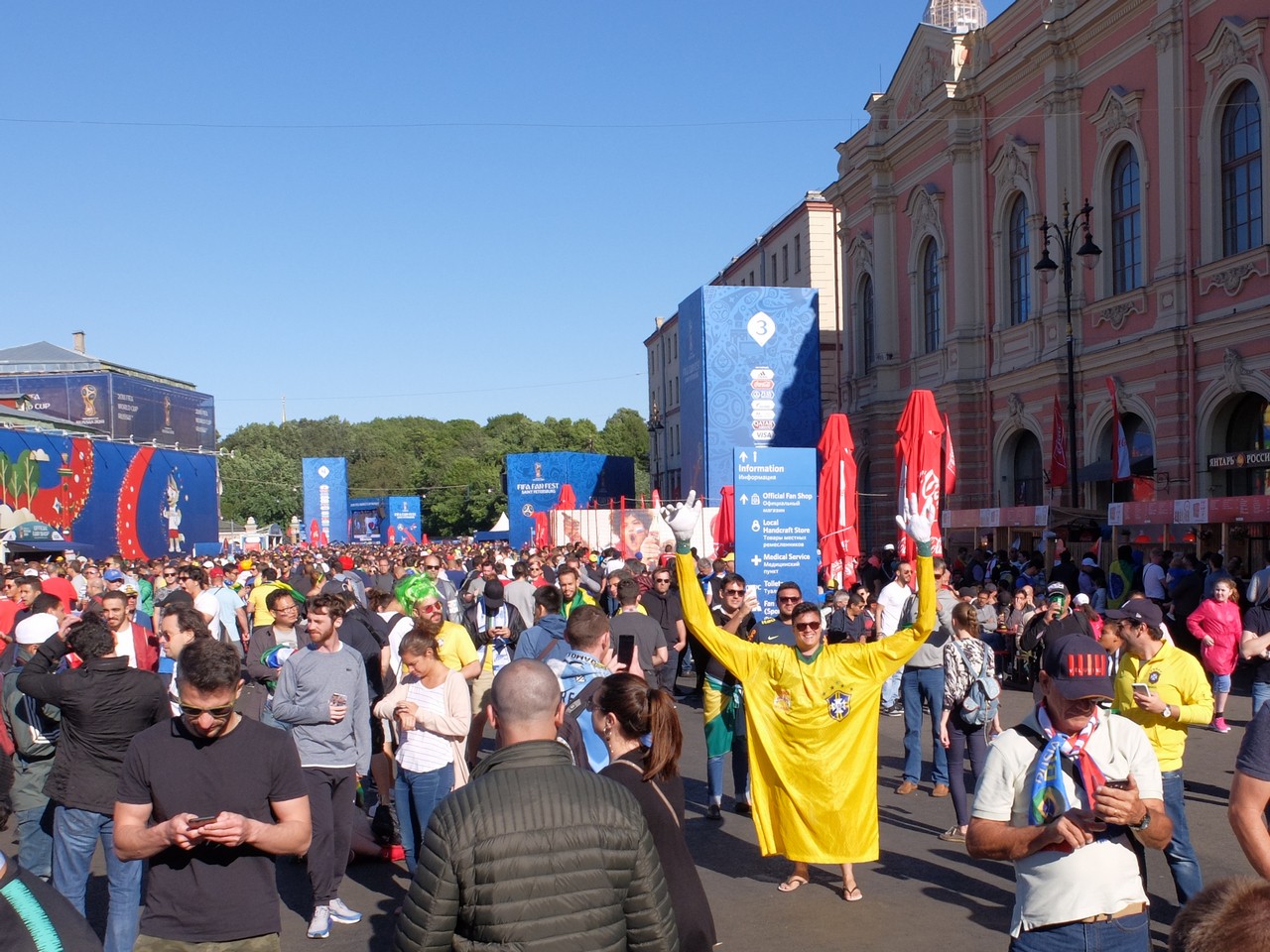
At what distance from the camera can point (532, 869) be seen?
3.25 meters

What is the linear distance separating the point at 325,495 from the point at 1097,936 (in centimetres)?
5611

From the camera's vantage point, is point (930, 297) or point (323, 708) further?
point (930, 297)

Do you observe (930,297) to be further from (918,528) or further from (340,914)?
(340,914)

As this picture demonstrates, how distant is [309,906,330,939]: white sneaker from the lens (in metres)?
6.95

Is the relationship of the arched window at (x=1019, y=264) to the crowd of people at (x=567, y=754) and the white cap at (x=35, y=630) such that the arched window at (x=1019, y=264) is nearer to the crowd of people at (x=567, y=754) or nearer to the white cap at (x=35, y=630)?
the crowd of people at (x=567, y=754)

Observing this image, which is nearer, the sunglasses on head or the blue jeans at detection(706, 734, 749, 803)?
the sunglasses on head

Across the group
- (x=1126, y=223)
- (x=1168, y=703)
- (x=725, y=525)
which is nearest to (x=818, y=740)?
(x=1168, y=703)

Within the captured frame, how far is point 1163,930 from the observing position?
6691mm

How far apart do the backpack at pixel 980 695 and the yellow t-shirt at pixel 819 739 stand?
202 cm

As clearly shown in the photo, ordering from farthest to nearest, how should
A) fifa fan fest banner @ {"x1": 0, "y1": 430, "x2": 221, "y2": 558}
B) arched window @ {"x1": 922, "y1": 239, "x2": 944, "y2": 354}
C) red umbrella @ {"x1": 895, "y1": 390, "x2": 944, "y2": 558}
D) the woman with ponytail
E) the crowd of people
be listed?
fifa fan fest banner @ {"x1": 0, "y1": 430, "x2": 221, "y2": 558}, arched window @ {"x1": 922, "y1": 239, "x2": 944, "y2": 354}, red umbrella @ {"x1": 895, "y1": 390, "x2": 944, "y2": 558}, the woman with ponytail, the crowd of people

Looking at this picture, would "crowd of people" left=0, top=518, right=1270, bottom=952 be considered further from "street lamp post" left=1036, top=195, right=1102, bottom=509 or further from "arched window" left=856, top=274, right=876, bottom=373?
"arched window" left=856, top=274, right=876, bottom=373

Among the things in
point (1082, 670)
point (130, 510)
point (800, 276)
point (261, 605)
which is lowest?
point (261, 605)

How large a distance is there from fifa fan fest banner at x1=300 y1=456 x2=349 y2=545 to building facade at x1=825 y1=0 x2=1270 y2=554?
25436 mm

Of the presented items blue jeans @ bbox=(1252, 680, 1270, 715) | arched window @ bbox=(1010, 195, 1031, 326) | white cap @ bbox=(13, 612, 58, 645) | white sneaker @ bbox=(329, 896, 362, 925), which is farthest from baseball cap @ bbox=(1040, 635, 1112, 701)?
arched window @ bbox=(1010, 195, 1031, 326)
